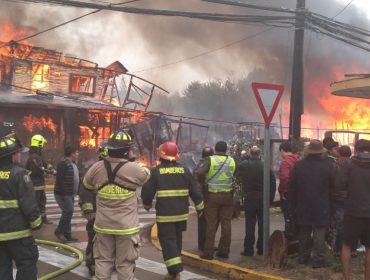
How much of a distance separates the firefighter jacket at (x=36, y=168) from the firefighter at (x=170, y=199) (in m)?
3.70

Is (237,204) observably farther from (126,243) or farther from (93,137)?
(93,137)

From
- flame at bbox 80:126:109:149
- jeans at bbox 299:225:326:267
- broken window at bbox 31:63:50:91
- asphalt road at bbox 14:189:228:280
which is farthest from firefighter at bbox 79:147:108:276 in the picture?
broken window at bbox 31:63:50:91

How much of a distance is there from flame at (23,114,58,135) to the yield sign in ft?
58.4

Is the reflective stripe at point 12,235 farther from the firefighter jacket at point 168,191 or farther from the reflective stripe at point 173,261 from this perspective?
the reflective stripe at point 173,261

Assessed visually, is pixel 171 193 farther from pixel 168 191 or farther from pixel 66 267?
pixel 66 267

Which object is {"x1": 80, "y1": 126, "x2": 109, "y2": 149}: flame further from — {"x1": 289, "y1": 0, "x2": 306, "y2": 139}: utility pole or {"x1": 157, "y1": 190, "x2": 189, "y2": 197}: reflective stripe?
{"x1": 157, "y1": 190, "x2": 189, "y2": 197}: reflective stripe

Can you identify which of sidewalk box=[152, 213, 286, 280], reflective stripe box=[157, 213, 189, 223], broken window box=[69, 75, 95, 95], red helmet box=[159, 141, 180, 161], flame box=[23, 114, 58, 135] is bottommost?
sidewalk box=[152, 213, 286, 280]

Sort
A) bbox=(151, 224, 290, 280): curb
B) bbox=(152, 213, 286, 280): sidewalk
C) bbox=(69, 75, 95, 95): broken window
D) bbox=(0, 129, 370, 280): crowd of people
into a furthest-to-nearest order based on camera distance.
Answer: bbox=(69, 75, 95, 95): broken window
bbox=(152, 213, 286, 280): sidewalk
bbox=(151, 224, 290, 280): curb
bbox=(0, 129, 370, 280): crowd of people

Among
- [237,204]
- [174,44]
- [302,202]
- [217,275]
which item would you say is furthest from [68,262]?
[174,44]

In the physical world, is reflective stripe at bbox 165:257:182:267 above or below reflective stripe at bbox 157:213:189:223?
below

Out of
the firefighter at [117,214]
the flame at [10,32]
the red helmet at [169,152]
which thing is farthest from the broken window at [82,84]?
the firefighter at [117,214]

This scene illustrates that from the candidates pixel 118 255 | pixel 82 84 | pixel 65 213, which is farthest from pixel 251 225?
pixel 82 84

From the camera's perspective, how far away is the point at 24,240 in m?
4.31

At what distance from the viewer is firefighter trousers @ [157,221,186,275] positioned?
5.65m
